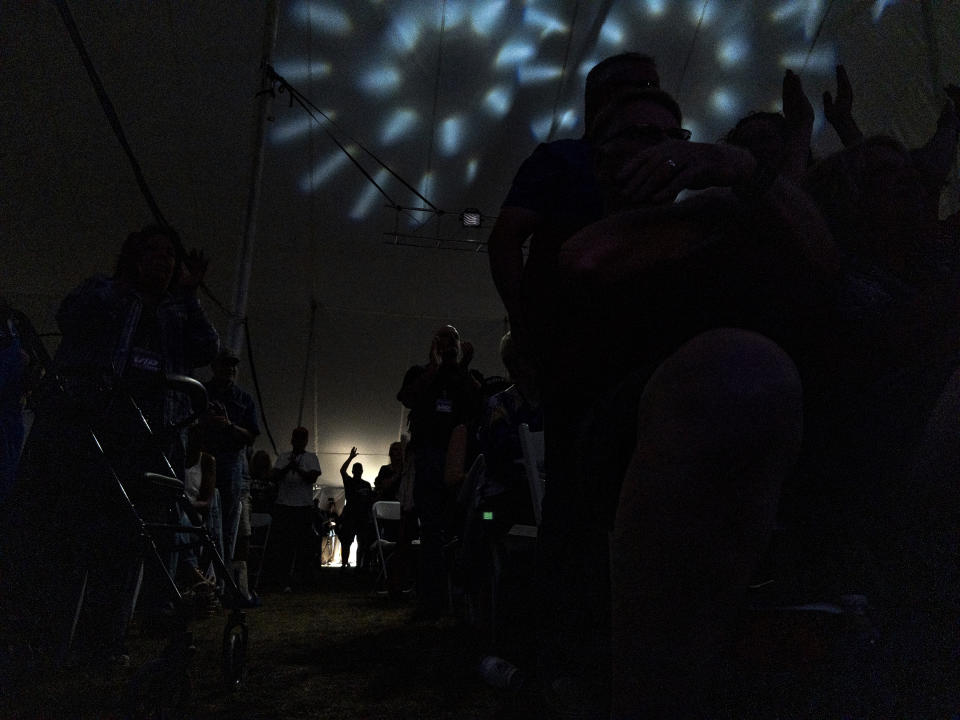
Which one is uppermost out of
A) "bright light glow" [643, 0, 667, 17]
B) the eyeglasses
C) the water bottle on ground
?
"bright light glow" [643, 0, 667, 17]

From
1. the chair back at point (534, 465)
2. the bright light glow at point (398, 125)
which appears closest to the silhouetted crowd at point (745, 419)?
the chair back at point (534, 465)

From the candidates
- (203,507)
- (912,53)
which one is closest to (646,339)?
(203,507)

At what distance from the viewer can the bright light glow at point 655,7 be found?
24.0 feet

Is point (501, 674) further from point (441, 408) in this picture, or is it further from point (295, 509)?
point (295, 509)

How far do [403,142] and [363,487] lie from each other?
4737 millimetres

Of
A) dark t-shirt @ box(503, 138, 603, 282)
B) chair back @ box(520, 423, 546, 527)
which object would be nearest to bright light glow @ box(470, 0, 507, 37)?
chair back @ box(520, 423, 546, 527)

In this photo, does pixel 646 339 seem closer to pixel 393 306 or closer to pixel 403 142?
pixel 403 142

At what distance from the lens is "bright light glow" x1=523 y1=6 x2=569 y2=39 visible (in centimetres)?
756

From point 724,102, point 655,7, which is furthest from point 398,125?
point 724,102

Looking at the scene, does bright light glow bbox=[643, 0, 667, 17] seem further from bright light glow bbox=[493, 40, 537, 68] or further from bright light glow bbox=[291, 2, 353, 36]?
bright light glow bbox=[291, 2, 353, 36]

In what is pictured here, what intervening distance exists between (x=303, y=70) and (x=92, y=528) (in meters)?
7.22

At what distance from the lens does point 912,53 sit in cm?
617

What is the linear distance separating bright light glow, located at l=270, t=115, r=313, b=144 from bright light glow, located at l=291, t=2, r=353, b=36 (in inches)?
45.0

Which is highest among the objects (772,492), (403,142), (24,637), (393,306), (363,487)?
(403,142)
